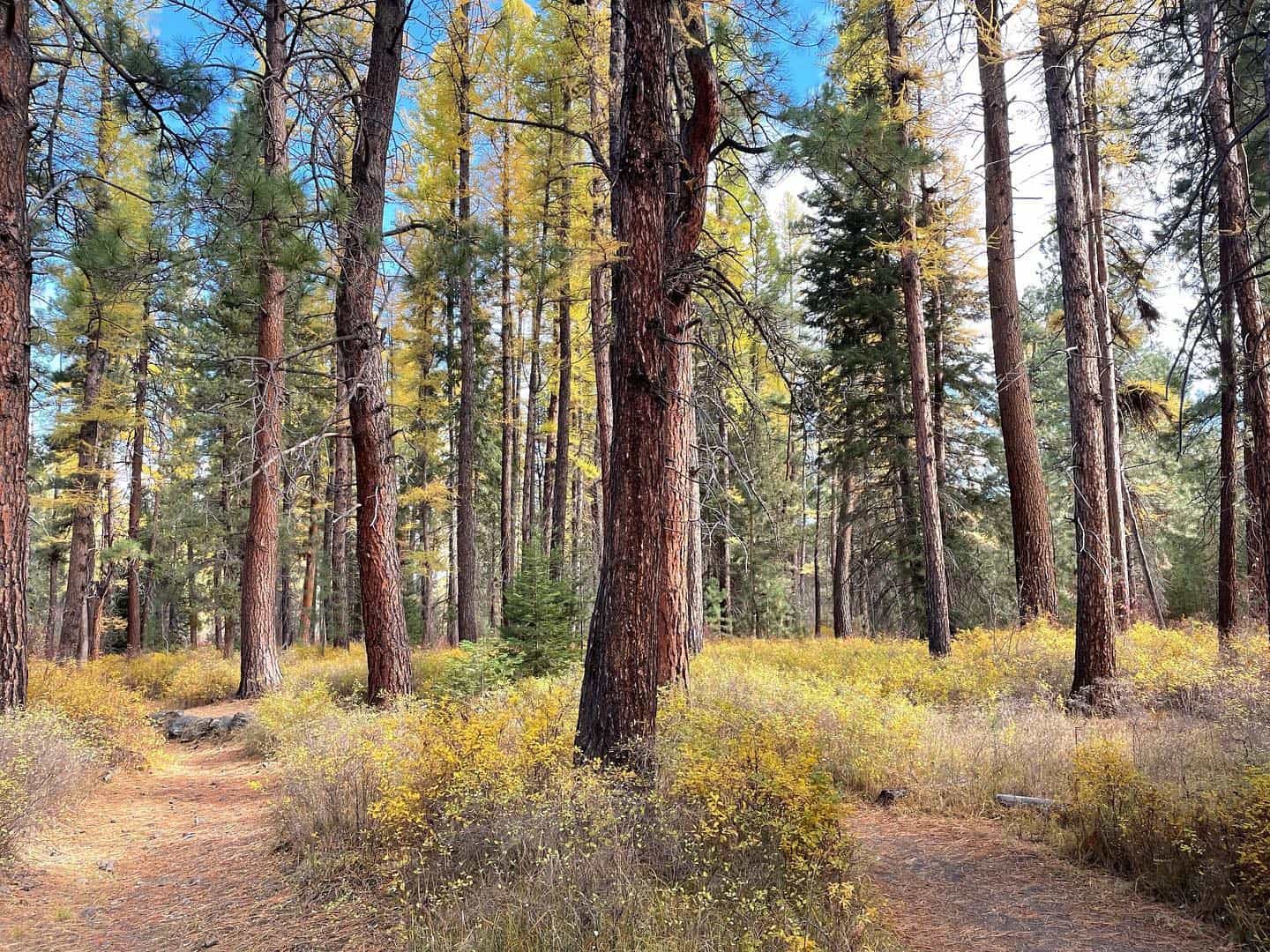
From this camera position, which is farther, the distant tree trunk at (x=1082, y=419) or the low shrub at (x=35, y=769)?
the distant tree trunk at (x=1082, y=419)

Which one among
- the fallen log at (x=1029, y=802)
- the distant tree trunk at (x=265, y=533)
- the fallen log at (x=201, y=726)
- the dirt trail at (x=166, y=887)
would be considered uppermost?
the distant tree trunk at (x=265, y=533)

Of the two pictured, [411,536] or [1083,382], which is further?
[411,536]

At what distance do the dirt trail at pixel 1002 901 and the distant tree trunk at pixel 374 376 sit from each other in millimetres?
5712

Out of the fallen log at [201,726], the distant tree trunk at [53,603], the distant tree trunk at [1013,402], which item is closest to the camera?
the fallen log at [201,726]

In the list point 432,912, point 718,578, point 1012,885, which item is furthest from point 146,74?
point 718,578

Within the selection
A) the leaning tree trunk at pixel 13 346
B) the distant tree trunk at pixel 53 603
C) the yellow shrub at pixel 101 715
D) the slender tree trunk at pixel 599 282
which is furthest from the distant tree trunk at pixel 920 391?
the distant tree trunk at pixel 53 603

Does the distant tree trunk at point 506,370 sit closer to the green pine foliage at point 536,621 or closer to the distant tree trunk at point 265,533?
the green pine foliage at point 536,621

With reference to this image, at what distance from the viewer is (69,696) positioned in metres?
7.58

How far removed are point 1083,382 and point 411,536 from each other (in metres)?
23.5

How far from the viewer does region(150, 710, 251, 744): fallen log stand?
897 cm

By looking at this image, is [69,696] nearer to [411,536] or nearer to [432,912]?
[432,912]

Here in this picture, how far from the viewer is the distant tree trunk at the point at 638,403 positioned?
454cm

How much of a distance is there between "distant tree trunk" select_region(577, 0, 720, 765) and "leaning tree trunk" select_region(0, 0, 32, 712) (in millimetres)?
5481

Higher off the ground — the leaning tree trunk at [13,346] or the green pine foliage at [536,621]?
the leaning tree trunk at [13,346]
